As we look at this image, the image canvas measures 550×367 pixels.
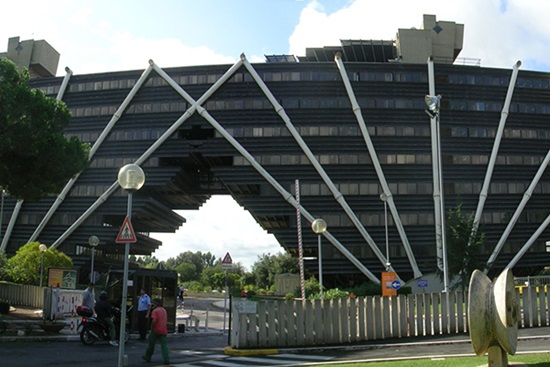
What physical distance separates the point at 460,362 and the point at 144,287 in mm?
15056

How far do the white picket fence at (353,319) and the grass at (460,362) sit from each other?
4427 millimetres

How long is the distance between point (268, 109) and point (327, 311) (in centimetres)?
4076

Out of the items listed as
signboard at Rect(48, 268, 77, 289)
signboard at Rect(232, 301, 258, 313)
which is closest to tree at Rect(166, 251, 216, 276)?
signboard at Rect(48, 268, 77, 289)

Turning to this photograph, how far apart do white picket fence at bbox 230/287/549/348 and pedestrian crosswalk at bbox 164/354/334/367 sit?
0.94m

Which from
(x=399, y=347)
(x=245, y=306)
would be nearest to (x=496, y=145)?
(x=399, y=347)

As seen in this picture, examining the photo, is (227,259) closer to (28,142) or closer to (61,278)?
(61,278)

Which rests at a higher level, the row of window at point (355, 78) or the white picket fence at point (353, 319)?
the row of window at point (355, 78)

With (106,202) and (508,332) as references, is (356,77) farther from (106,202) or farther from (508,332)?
(508,332)

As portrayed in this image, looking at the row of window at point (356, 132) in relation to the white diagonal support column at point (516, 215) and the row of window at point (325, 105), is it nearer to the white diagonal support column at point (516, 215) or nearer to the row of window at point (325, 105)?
the row of window at point (325, 105)

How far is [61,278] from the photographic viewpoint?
25.8m

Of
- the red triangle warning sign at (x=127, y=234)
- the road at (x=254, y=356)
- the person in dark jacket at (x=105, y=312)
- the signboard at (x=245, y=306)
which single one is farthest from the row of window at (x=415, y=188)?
the red triangle warning sign at (x=127, y=234)

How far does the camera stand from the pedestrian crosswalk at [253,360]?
41.4 feet

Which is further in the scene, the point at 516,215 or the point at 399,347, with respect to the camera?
the point at 516,215

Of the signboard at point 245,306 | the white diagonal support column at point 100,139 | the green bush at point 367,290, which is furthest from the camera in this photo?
the white diagonal support column at point 100,139
